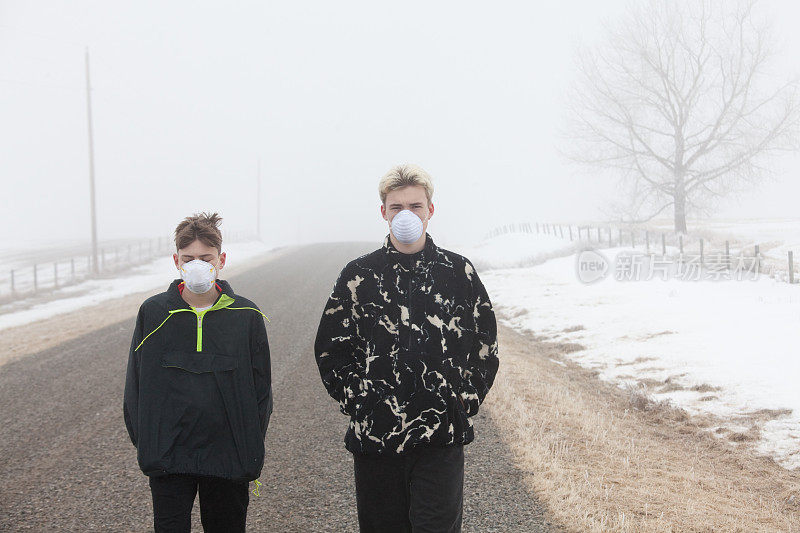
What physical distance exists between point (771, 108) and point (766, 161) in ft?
15.1

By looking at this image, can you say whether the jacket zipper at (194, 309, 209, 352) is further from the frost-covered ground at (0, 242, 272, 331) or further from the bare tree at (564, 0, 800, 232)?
the bare tree at (564, 0, 800, 232)

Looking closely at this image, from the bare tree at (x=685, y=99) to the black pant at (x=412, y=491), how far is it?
88.3ft

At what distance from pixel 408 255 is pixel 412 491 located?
0.94 meters

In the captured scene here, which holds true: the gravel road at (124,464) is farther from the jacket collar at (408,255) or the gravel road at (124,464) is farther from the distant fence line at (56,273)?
the distant fence line at (56,273)

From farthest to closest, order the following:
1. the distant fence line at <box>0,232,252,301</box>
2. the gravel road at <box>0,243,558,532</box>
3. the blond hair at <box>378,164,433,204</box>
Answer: the distant fence line at <box>0,232,252,301</box> → the gravel road at <box>0,243,558,532</box> → the blond hair at <box>378,164,433,204</box>

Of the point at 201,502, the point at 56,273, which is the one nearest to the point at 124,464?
the point at 201,502

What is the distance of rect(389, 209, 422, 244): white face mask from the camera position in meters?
2.53

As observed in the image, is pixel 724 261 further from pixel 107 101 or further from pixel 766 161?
pixel 107 101

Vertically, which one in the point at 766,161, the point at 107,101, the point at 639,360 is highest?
the point at 107,101

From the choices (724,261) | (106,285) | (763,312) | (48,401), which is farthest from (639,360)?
(106,285)

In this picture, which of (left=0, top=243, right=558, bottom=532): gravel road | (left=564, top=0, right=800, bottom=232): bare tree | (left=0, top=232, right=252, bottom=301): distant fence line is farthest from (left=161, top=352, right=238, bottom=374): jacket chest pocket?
(left=564, top=0, right=800, bottom=232): bare tree

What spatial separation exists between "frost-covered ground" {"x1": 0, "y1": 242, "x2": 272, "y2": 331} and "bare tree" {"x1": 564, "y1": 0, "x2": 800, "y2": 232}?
17537 mm

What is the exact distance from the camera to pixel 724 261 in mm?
17781

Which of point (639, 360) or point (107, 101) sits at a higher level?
point (107, 101)
